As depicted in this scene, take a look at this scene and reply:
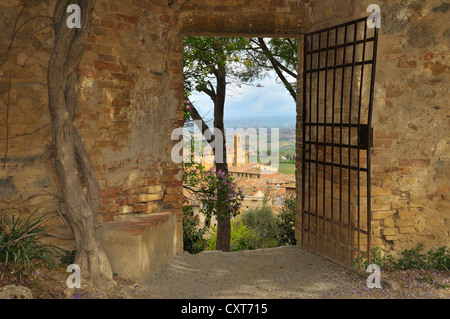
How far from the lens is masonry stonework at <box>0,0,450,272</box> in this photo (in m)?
3.92

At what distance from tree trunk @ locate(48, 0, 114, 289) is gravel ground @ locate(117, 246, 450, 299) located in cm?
32

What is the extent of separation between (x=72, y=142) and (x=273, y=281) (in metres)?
2.31

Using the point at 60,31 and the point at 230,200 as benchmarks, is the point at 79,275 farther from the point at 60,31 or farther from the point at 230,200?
the point at 230,200

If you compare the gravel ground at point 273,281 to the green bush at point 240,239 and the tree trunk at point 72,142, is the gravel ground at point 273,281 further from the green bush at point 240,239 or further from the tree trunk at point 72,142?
the green bush at point 240,239

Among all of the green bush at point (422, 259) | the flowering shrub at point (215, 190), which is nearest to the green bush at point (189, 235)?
the flowering shrub at point (215, 190)

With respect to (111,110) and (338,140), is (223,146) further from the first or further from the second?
(111,110)

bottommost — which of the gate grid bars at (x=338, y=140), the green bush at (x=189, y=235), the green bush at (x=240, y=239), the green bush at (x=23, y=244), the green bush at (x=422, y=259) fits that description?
the green bush at (x=240, y=239)

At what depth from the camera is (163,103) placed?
486 centimetres

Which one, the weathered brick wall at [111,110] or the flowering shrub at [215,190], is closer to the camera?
the weathered brick wall at [111,110]

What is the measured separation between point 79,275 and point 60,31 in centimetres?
205

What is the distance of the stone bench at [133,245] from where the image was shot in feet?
13.5

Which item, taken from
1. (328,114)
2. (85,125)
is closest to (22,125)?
(85,125)

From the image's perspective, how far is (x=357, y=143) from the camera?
4320mm

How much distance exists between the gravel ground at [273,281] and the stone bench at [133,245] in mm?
126
